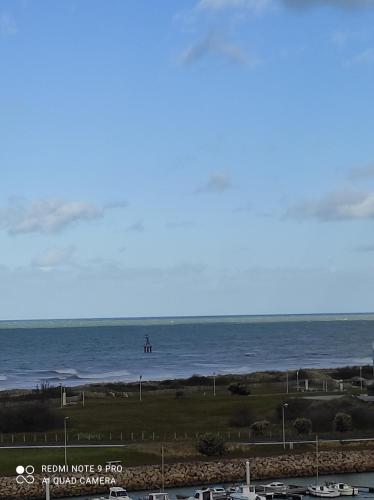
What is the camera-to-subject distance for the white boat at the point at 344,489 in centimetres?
7262

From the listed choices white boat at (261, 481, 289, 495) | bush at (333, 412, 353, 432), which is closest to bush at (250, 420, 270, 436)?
bush at (333, 412, 353, 432)

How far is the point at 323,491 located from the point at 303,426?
21.3m

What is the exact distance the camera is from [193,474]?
3044 inches

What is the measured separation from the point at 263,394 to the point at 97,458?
202 ft

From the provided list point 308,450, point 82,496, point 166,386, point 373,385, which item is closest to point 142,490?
point 82,496

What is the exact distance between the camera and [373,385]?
14362 cm

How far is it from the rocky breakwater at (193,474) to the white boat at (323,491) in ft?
21.8

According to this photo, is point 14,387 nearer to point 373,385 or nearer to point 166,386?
point 166,386

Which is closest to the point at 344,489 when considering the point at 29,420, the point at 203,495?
the point at 203,495

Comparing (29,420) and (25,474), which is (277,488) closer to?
(25,474)

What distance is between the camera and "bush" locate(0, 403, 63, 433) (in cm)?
9938

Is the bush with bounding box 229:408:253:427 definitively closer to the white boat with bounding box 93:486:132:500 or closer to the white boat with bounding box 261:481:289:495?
the white boat with bounding box 261:481:289:495

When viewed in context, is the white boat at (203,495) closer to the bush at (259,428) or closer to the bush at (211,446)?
the bush at (211,446)

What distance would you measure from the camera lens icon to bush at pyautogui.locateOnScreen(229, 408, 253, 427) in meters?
33.0
